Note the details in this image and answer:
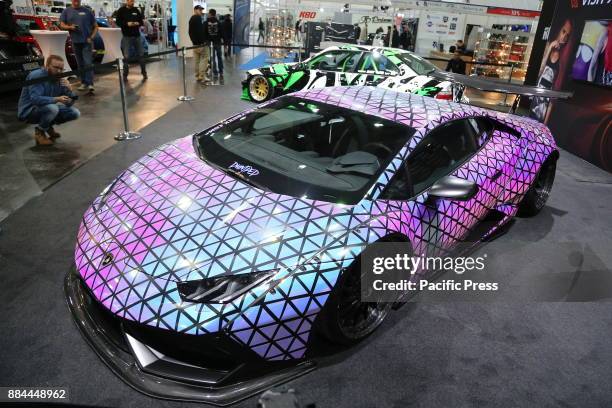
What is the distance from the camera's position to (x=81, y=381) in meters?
1.92

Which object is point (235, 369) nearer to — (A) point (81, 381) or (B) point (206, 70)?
(A) point (81, 381)

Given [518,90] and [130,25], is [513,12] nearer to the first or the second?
[518,90]

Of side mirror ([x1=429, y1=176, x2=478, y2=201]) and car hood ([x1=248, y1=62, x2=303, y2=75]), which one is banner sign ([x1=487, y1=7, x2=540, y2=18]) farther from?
side mirror ([x1=429, y1=176, x2=478, y2=201])

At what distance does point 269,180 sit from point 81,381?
4.29 ft

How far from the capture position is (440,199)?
2.38 meters

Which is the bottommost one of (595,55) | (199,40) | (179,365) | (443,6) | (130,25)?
(179,365)

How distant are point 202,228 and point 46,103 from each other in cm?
402

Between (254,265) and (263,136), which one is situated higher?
(263,136)

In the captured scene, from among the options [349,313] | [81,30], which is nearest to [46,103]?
[81,30]

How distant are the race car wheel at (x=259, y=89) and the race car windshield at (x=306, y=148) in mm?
4794

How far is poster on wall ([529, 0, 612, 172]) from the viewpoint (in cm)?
591

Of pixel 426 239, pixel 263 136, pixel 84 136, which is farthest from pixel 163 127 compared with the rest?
pixel 426 239

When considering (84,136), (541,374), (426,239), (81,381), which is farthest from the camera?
(84,136)

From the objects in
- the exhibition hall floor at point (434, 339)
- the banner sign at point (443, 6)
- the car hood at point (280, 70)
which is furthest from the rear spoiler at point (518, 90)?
the banner sign at point (443, 6)
